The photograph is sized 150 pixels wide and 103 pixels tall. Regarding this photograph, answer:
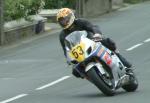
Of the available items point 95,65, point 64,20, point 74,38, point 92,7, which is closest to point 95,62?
point 95,65

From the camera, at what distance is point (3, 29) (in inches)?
1086

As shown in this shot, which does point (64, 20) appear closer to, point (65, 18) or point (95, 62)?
point (65, 18)

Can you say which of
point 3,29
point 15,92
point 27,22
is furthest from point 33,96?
point 27,22

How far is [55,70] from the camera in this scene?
1908 centimetres

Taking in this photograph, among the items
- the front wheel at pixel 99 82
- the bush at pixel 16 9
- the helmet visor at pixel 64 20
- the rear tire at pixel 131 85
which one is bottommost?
the bush at pixel 16 9

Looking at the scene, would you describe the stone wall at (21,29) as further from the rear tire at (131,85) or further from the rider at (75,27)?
the rider at (75,27)

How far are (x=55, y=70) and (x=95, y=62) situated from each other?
6.36 m

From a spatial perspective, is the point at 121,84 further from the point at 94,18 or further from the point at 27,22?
the point at 94,18

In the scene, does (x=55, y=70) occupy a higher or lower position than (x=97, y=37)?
lower

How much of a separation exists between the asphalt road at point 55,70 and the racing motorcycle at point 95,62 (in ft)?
0.90

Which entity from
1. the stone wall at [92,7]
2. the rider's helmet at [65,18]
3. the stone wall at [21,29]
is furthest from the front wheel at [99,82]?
the stone wall at [92,7]

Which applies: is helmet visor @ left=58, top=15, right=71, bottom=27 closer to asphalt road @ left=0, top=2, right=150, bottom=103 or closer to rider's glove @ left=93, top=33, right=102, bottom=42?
rider's glove @ left=93, top=33, right=102, bottom=42

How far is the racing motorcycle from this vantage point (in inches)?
499

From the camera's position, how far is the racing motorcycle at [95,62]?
499 inches
